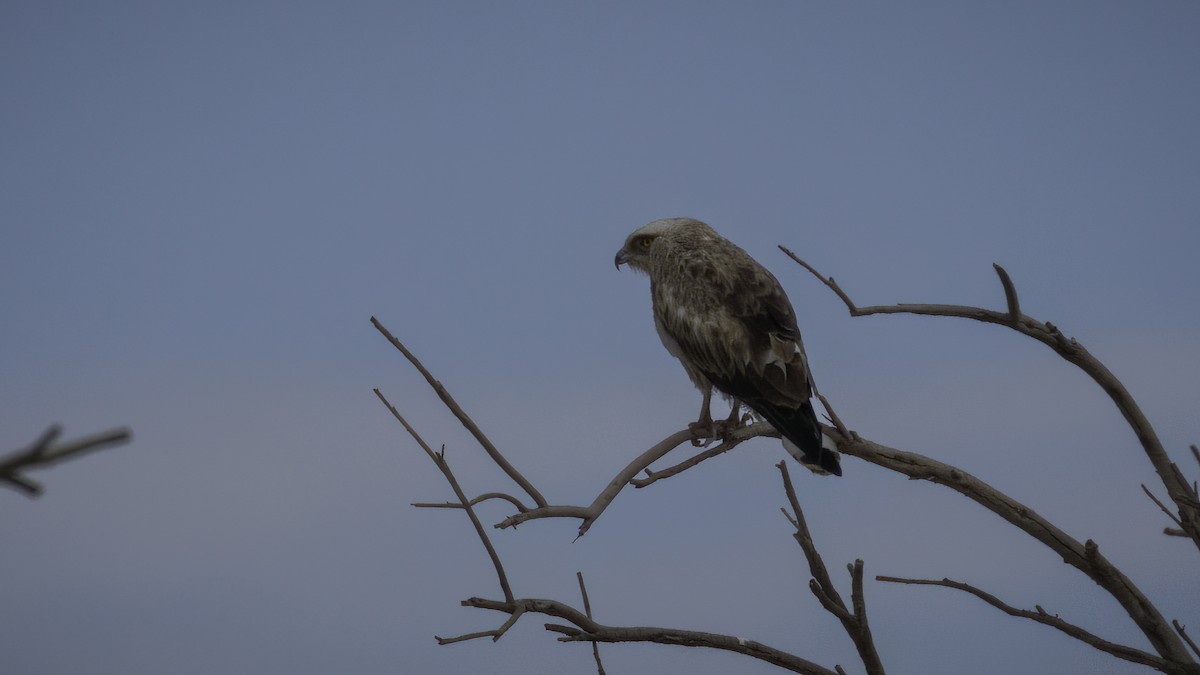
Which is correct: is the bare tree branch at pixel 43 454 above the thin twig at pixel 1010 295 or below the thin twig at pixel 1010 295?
below

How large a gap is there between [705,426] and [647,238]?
5.86ft

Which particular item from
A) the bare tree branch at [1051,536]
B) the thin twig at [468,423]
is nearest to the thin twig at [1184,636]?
the bare tree branch at [1051,536]

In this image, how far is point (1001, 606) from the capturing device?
458 cm

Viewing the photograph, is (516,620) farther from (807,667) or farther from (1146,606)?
(1146,606)

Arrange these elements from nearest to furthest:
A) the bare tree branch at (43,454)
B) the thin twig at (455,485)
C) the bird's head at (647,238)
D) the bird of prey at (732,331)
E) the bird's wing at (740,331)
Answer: the bare tree branch at (43,454)
the thin twig at (455,485)
the bird of prey at (732,331)
the bird's wing at (740,331)
the bird's head at (647,238)

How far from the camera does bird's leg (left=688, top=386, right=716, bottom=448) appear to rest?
5.55 meters

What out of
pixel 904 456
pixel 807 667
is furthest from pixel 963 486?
pixel 807 667

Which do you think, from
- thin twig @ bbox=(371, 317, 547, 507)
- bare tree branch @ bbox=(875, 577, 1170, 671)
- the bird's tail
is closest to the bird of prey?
the bird's tail

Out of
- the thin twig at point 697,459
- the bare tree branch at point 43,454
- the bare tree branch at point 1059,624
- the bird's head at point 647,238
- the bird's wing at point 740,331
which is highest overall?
the bird's head at point 647,238

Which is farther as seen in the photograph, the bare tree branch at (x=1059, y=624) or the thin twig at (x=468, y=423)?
the bare tree branch at (x=1059, y=624)

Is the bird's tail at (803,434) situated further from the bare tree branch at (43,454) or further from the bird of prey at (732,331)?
the bare tree branch at (43,454)

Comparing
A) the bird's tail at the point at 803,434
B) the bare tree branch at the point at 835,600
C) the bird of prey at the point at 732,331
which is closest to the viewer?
the bare tree branch at the point at 835,600

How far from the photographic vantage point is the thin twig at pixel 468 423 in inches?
127

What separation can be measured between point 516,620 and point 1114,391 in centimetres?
293
